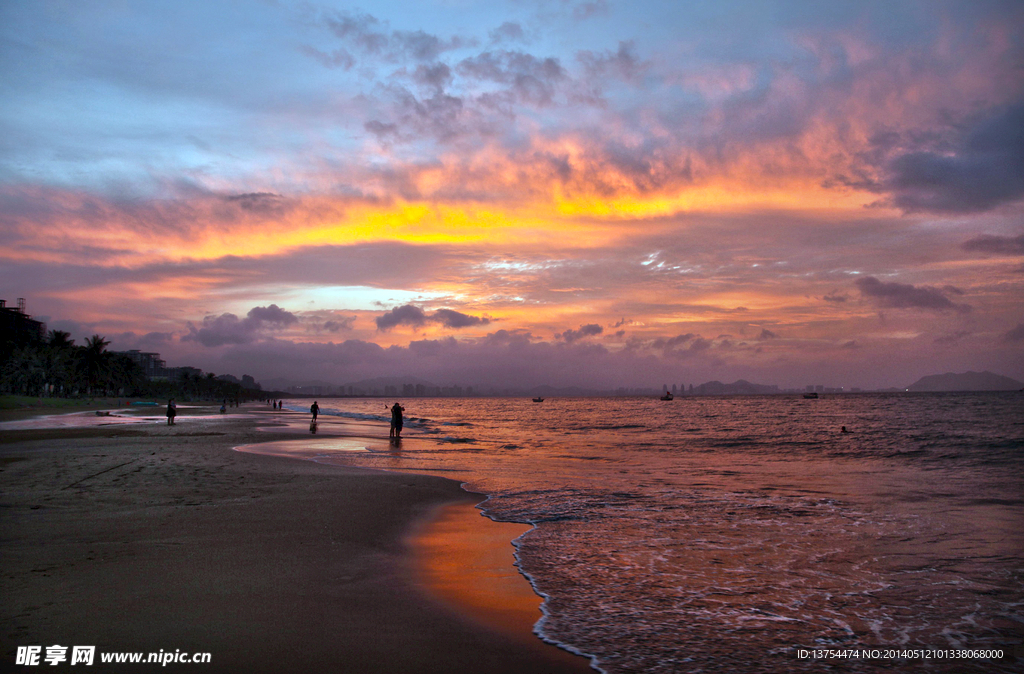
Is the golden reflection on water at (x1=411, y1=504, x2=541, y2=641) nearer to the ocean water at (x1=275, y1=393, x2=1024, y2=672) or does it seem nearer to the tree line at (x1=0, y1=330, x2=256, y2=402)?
the ocean water at (x1=275, y1=393, x2=1024, y2=672)

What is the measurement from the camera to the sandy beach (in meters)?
4.98

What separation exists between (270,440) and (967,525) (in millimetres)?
31140

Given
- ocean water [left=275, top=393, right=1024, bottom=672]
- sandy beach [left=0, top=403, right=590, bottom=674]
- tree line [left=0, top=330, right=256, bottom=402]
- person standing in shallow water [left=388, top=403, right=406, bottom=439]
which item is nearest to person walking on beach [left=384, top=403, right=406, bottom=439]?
person standing in shallow water [left=388, top=403, right=406, bottom=439]

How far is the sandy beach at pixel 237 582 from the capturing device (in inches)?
196

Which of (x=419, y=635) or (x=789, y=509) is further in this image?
(x=789, y=509)

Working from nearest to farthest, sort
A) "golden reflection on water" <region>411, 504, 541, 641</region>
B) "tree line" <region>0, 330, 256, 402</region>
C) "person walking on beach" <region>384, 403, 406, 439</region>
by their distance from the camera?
"golden reflection on water" <region>411, 504, 541, 641</region> → "person walking on beach" <region>384, 403, 406, 439</region> → "tree line" <region>0, 330, 256, 402</region>

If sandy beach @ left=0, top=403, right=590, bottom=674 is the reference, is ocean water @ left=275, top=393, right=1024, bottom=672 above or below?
below

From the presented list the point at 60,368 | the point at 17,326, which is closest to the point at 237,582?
the point at 60,368

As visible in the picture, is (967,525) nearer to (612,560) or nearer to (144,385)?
(612,560)

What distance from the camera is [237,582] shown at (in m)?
6.63

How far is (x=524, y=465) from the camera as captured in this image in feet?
71.9

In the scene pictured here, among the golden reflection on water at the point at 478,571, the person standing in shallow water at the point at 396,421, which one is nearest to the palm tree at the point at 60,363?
the person standing in shallow water at the point at 396,421

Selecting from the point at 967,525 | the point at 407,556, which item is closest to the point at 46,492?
the point at 407,556

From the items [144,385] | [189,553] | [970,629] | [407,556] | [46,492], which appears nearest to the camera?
[970,629]
